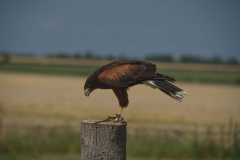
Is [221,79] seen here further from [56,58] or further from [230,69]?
[56,58]

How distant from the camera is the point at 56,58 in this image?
92750mm

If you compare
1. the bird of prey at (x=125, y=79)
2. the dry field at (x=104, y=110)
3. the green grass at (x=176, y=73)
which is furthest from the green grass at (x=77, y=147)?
the green grass at (x=176, y=73)

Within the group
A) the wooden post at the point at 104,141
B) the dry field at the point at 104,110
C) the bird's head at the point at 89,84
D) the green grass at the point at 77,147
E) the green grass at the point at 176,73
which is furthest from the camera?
the green grass at the point at 176,73

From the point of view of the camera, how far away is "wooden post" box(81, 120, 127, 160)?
4.17 meters

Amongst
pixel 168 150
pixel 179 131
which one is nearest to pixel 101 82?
pixel 168 150

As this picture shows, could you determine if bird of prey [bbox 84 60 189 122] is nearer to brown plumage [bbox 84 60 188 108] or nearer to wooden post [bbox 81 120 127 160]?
brown plumage [bbox 84 60 188 108]

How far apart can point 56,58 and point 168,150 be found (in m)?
84.0

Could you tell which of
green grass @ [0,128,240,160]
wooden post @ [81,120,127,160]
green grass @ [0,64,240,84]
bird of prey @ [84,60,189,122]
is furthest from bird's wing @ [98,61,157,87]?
green grass @ [0,64,240,84]

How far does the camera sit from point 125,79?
4.48 metres

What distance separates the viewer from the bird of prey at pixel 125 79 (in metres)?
4.43

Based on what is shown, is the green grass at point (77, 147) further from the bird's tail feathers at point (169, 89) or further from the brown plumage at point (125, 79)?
the bird's tail feathers at point (169, 89)

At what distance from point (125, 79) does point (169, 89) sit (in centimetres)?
63

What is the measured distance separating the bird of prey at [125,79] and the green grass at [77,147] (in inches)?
290

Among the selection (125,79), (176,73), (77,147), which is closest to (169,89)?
(125,79)
